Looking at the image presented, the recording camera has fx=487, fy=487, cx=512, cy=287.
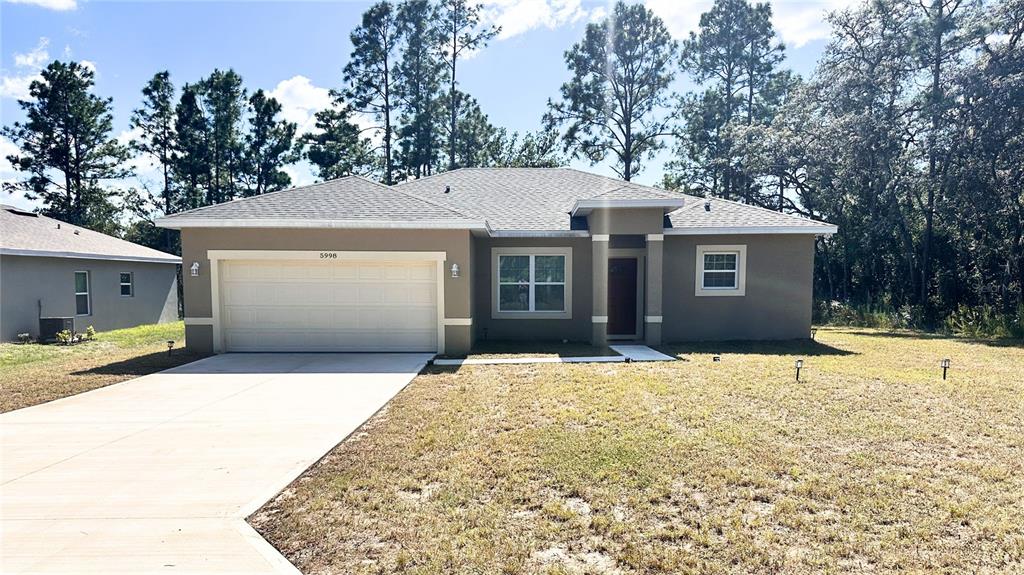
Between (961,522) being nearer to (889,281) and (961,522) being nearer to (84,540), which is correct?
(84,540)

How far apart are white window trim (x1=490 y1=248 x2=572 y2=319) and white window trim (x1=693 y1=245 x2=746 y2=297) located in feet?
10.3

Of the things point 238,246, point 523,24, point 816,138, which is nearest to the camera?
point 238,246

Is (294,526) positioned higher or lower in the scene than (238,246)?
lower

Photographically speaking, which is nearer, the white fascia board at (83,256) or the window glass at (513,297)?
the window glass at (513,297)

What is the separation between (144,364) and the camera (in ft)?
31.1

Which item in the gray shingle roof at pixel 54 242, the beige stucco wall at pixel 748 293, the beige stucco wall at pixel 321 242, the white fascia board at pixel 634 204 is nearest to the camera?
the beige stucco wall at pixel 321 242

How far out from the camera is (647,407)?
609 centimetres

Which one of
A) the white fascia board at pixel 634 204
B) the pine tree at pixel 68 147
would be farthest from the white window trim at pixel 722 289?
the pine tree at pixel 68 147

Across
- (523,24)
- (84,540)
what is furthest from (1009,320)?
(523,24)

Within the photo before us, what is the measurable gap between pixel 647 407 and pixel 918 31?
748 inches

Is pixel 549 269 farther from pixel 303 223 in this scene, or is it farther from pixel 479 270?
pixel 303 223

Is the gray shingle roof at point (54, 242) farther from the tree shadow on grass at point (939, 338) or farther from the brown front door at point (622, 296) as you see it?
the tree shadow on grass at point (939, 338)

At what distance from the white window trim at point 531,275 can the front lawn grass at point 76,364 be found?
6.55 metres

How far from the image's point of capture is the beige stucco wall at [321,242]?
395 inches
